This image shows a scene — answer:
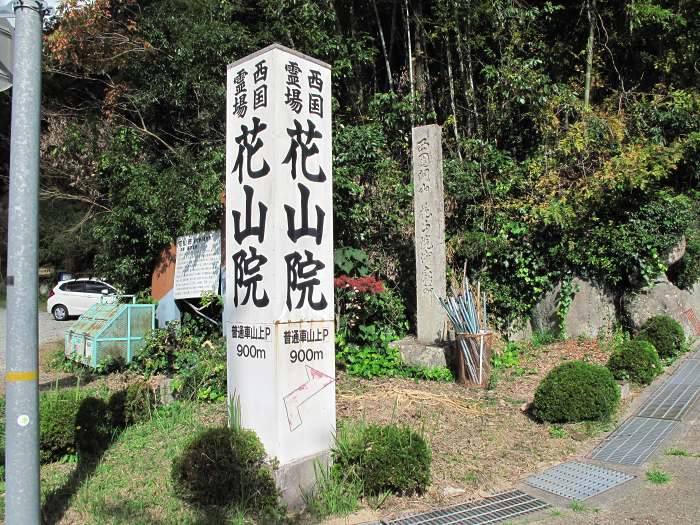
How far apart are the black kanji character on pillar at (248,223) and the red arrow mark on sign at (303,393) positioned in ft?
3.79

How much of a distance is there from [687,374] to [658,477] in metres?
4.28

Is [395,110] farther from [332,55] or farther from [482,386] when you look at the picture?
[482,386]

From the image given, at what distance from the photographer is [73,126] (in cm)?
1220

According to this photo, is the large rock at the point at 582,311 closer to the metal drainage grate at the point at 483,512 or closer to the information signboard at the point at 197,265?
the information signboard at the point at 197,265

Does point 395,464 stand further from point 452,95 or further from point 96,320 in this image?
point 452,95

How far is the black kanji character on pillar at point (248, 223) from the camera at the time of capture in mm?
4457

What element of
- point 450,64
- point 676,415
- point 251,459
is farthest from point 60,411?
point 450,64

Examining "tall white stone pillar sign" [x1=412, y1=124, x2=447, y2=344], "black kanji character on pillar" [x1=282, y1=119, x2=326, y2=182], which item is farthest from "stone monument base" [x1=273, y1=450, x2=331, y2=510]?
"tall white stone pillar sign" [x1=412, y1=124, x2=447, y2=344]

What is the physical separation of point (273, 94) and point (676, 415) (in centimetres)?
565

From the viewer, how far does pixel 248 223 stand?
4.57 metres

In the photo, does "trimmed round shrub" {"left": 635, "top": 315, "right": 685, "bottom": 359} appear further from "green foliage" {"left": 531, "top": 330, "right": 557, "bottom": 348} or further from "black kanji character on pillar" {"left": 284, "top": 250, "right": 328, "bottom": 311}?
"black kanji character on pillar" {"left": 284, "top": 250, "right": 328, "bottom": 311}

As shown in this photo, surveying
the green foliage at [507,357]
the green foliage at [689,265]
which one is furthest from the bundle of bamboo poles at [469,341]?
the green foliage at [689,265]

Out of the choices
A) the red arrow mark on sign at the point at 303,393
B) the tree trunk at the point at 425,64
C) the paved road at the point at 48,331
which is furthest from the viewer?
the paved road at the point at 48,331

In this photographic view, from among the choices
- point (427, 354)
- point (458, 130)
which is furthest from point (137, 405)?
point (458, 130)
